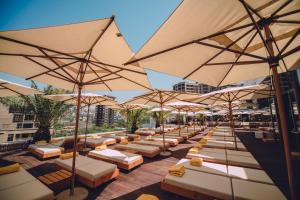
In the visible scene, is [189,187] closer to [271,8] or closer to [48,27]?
[271,8]

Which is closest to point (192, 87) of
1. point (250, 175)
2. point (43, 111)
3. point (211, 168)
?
Result: point (43, 111)

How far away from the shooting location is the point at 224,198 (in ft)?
10.1

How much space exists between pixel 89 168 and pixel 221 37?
18.3ft

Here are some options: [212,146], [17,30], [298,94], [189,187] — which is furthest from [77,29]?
[298,94]

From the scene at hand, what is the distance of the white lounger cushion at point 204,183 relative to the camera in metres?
3.18

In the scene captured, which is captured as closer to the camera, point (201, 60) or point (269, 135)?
point (201, 60)

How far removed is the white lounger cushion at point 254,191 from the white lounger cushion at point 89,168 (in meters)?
3.72

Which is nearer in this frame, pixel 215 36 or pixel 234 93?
pixel 215 36

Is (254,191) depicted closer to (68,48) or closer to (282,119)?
(282,119)

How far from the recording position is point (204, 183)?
3.50 metres

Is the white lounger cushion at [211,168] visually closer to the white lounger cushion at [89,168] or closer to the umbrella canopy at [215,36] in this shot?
the white lounger cushion at [89,168]

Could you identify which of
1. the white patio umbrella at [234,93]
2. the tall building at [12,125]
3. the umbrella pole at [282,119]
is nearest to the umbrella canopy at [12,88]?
the umbrella pole at [282,119]

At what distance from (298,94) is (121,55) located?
1082 centimetres

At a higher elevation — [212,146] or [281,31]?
[281,31]
